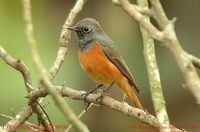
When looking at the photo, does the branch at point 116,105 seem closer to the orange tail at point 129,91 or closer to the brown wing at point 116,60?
the orange tail at point 129,91

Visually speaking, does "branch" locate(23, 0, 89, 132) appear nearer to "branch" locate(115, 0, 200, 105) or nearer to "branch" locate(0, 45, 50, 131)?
"branch" locate(115, 0, 200, 105)

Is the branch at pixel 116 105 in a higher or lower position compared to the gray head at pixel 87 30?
lower

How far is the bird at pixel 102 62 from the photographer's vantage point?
20.3ft

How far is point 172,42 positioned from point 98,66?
370 centimetres

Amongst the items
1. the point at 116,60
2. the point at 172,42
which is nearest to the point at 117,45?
the point at 116,60

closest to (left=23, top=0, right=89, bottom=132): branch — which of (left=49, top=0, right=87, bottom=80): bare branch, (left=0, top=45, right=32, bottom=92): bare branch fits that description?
(left=0, top=45, right=32, bottom=92): bare branch

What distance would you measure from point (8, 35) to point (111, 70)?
3163 millimetres

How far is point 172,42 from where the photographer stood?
253cm

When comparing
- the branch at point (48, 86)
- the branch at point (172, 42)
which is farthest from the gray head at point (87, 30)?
the branch at point (172, 42)

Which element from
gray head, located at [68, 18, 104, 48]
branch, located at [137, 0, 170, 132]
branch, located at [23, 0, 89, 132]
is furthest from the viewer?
gray head, located at [68, 18, 104, 48]

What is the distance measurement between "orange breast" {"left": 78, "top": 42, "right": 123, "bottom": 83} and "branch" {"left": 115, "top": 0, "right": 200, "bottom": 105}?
3.47 meters

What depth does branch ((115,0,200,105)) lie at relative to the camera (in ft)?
8.02

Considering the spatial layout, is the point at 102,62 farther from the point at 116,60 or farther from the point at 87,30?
the point at 87,30

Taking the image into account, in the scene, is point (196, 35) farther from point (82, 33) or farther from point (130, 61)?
point (82, 33)
